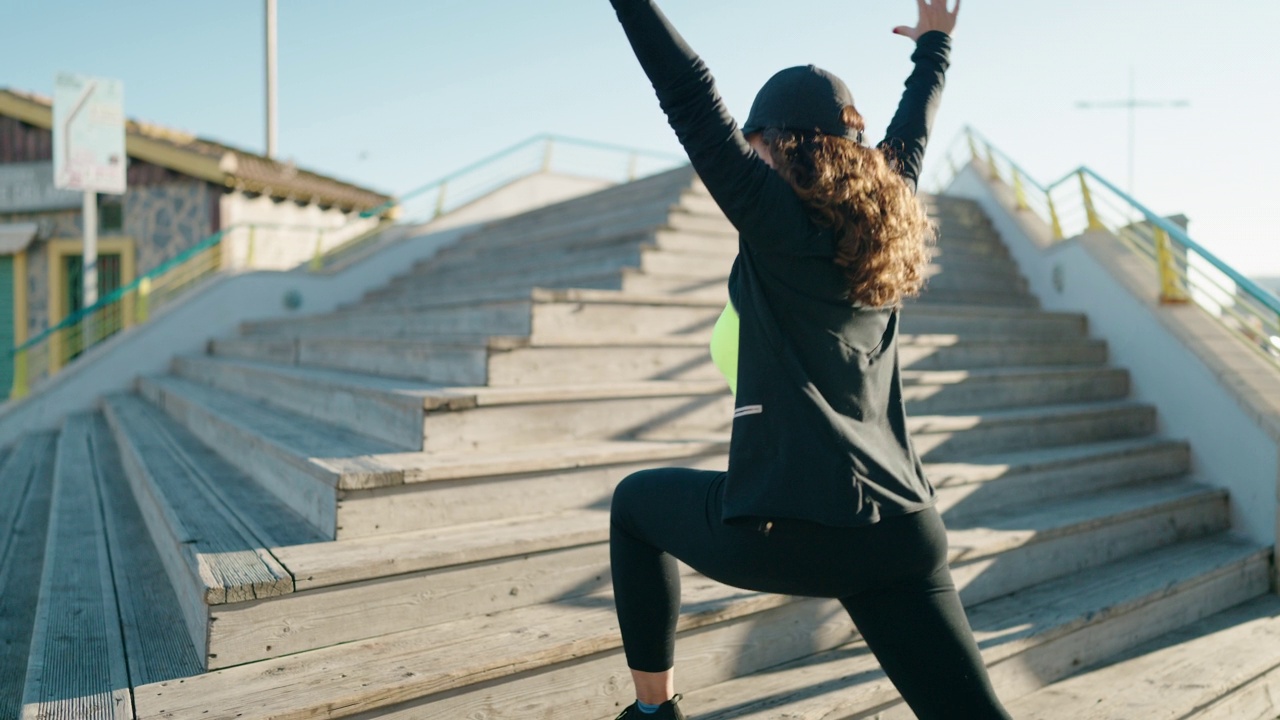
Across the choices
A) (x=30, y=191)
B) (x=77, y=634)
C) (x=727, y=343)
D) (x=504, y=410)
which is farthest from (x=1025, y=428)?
(x=30, y=191)

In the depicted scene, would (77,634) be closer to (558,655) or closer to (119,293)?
(558,655)

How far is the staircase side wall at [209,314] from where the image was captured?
811 cm

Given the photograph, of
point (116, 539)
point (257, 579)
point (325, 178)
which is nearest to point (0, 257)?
point (325, 178)

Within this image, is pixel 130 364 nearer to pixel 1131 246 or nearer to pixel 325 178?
pixel 325 178

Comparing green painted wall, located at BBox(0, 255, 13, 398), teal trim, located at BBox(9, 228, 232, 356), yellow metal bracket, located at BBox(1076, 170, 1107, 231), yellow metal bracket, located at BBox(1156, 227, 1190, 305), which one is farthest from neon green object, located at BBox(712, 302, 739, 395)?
green painted wall, located at BBox(0, 255, 13, 398)

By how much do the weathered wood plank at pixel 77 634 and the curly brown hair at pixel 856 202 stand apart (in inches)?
75.3

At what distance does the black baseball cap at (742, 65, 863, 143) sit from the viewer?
158cm

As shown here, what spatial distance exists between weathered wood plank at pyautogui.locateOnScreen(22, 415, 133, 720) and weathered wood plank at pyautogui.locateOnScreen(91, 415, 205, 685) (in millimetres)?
34

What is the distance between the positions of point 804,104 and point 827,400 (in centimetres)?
56

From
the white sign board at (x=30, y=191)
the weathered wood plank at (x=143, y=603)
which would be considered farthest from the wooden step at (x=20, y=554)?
the white sign board at (x=30, y=191)

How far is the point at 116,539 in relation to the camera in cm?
354

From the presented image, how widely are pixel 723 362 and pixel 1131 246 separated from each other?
5585mm

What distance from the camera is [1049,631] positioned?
10.0 feet

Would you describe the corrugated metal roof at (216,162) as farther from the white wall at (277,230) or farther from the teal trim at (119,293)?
the teal trim at (119,293)
